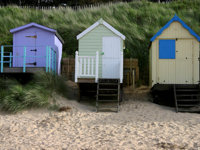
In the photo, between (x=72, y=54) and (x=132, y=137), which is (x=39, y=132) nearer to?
(x=132, y=137)

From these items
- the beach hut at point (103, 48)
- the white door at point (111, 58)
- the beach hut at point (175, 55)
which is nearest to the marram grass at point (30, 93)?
the beach hut at point (103, 48)

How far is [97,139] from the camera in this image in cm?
778

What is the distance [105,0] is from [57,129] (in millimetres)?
26814

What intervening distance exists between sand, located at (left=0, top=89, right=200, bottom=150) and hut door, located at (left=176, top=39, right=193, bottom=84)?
1787mm

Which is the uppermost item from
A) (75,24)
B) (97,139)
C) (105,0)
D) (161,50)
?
(105,0)

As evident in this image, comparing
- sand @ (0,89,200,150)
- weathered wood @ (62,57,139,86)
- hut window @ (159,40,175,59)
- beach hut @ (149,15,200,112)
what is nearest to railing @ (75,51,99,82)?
sand @ (0,89,200,150)

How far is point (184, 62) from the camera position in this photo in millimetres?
12156

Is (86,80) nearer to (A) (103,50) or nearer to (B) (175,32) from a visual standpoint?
(A) (103,50)

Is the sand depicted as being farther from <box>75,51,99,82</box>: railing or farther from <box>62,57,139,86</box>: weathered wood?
<box>62,57,139,86</box>: weathered wood

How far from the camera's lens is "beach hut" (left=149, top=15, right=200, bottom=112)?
1212 cm

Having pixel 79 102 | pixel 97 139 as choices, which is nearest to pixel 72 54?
pixel 79 102

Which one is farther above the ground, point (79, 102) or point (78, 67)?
point (78, 67)

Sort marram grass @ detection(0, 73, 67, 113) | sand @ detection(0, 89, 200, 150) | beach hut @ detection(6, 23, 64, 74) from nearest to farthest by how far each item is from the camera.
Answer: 1. sand @ detection(0, 89, 200, 150)
2. marram grass @ detection(0, 73, 67, 113)
3. beach hut @ detection(6, 23, 64, 74)

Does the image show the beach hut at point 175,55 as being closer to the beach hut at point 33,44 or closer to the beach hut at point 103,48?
the beach hut at point 103,48
